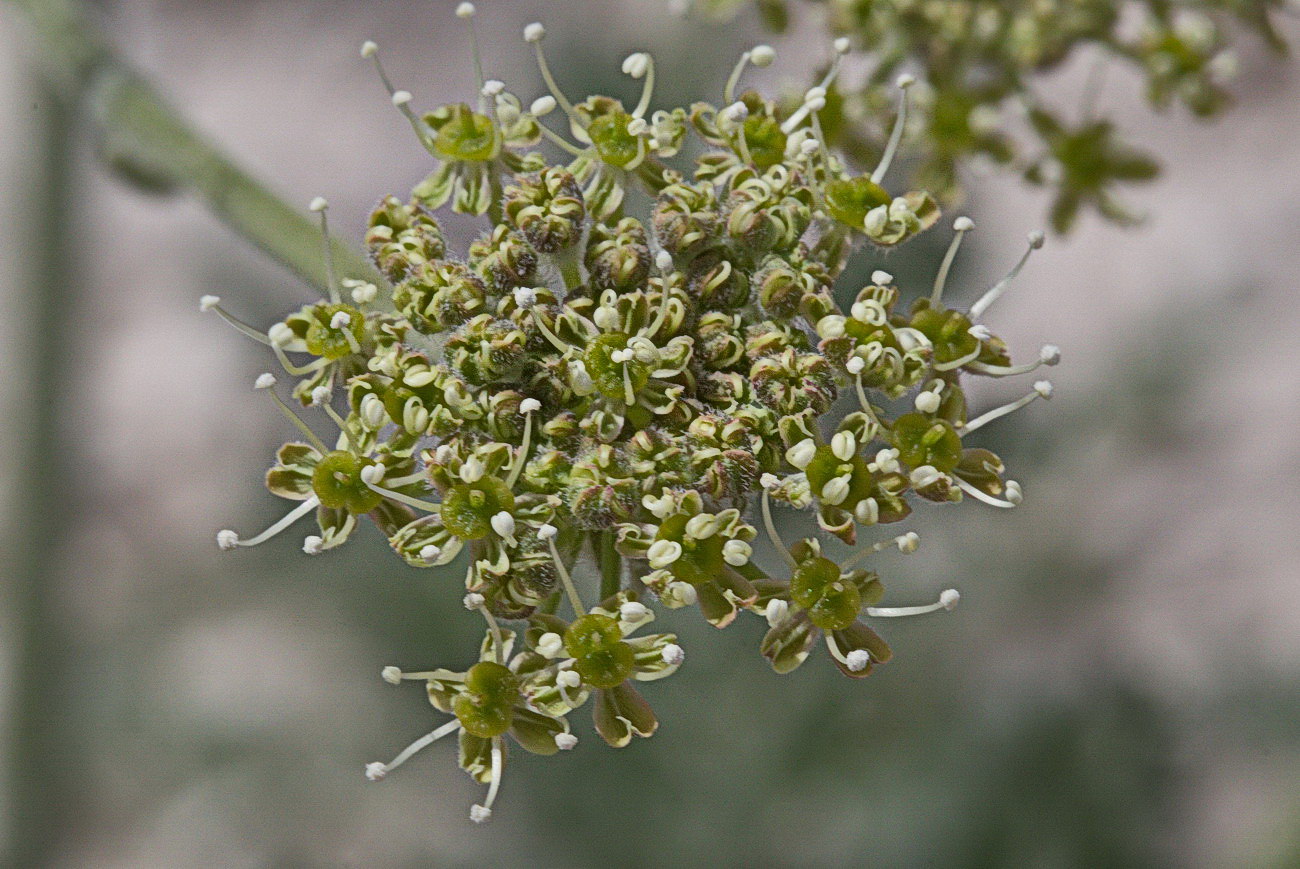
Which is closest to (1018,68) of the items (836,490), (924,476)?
(924,476)

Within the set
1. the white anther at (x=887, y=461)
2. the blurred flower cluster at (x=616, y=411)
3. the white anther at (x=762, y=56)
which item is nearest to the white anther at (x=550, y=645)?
the blurred flower cluster at (x=616, y=411)

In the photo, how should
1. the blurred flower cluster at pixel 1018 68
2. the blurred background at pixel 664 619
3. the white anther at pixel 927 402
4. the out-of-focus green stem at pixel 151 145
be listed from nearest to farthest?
the white anther at pixel 927 402, the out-of-focus green stem at pixel 151 145, the blurred flower cluster at pixel 1018 68, the blurred background at pixel 664 619

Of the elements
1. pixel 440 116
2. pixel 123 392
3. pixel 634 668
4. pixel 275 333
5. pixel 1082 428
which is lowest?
pixel 123 392

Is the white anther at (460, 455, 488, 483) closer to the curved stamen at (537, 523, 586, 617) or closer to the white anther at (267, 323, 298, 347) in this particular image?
the curved stamen at (537, 523, 586, 617)

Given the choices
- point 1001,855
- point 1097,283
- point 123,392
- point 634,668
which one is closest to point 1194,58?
point 634,668

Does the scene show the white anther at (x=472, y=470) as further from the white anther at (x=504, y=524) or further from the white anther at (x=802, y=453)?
the white anther at (x=802, y=453)

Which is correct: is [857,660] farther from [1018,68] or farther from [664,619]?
[664,619]

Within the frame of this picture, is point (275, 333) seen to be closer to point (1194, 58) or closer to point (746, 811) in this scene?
point (1194, 58)
